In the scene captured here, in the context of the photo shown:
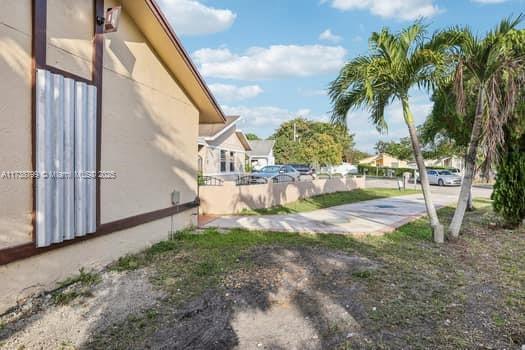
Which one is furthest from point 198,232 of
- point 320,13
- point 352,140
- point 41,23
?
point 352,140

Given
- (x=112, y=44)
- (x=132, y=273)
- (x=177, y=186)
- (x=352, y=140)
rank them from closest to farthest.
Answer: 1. (x=132, y=273)
2. (x=112, y=44)
3. (x=177, y=186)
4. (x=352, y=140)

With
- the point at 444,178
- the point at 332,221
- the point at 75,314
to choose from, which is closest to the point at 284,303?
the point at 75,314

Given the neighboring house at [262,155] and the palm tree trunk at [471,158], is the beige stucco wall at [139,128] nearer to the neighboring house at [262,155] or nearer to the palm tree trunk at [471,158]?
the palm tree trunk at [471,158]

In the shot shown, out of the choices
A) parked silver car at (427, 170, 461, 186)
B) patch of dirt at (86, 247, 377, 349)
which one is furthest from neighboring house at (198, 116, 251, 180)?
parked silver car at (427, 170, 461, 186)

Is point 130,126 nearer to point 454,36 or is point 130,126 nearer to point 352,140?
point 454,36

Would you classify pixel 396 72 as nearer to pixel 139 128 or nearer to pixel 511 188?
pixel 511 188

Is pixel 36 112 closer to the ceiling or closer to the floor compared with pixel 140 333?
closer to the ceiling

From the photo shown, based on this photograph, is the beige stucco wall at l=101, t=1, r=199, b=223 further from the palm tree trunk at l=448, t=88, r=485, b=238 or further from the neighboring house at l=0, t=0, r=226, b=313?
the palm tree trunk at l=448, t=88, r=485, b=238

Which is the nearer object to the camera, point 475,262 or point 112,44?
point 112,44

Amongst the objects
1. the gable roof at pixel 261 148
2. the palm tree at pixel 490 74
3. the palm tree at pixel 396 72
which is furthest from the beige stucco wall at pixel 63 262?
the gable roof at pixel 261 148

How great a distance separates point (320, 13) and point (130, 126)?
10471 mm

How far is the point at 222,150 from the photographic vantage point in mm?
22031

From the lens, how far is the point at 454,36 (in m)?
6.69

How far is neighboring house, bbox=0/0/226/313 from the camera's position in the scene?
3.83 meters
